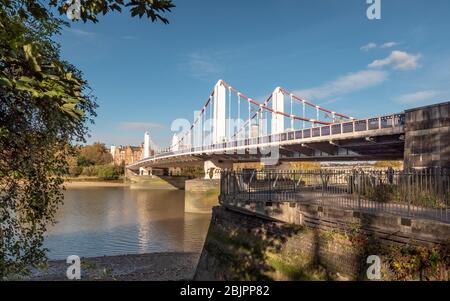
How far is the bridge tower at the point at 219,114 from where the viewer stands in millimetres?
62831

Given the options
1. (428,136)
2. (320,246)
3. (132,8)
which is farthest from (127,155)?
(132,8)

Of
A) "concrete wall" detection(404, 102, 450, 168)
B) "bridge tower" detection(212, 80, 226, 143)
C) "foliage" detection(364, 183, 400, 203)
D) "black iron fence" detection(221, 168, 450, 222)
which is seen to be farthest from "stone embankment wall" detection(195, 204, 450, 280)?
"bridge tower" detection(212, 80, 226, 143)

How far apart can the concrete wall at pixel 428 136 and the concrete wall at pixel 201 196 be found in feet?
99.0

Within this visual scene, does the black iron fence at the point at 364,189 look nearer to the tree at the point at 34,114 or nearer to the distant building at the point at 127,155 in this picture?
the tree at the point at 34,114

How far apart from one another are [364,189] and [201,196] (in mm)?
33619

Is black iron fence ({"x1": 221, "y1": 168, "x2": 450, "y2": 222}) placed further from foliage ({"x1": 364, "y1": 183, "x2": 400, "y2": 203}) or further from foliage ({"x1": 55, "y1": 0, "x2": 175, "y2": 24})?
foliage ({"x1": 55, "y1": 0, "x2": 175, "y2": 24})

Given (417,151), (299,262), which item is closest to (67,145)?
(299,262)

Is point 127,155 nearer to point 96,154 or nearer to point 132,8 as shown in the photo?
point 96,154

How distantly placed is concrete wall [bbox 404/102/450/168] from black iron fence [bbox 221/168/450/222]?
8.09 ft

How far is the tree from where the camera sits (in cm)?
393

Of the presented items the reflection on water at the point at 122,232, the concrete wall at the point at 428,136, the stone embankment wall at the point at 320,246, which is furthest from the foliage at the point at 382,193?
the reflection on water at the point at 122,232

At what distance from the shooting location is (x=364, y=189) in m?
11.9

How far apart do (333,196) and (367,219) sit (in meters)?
4.57
